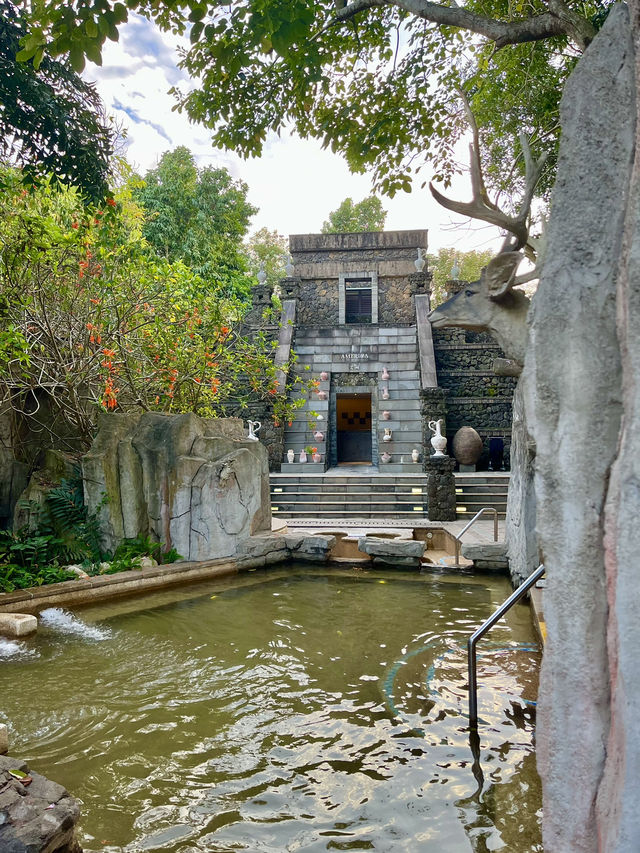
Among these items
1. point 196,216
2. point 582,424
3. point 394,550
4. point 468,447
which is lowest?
point 394,550

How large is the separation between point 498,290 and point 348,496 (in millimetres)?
10004

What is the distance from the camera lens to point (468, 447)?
572 inches

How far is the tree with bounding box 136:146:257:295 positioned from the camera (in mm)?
22688

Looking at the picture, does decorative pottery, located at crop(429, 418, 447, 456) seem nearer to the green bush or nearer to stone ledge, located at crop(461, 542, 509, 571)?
stone ledge, located at crop(461, 542, 509, 571)

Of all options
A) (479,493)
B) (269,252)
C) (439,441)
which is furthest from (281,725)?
(269,252)

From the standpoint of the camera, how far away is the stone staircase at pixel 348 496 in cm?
1204

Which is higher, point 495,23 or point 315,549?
point 495,23

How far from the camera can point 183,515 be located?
8.07m

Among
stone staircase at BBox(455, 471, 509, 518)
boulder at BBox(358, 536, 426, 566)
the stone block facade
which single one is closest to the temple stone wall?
the stone block facade

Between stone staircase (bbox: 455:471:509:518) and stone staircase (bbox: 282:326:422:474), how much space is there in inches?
68.0

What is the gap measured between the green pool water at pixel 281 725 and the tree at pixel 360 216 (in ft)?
93.0

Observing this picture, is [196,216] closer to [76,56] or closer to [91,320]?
[91,320]

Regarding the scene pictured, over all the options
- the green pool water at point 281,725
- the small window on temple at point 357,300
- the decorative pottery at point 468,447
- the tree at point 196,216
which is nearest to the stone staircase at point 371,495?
the decorative pottery at point 468,447

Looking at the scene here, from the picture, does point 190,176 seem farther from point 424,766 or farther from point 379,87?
point 424,766
